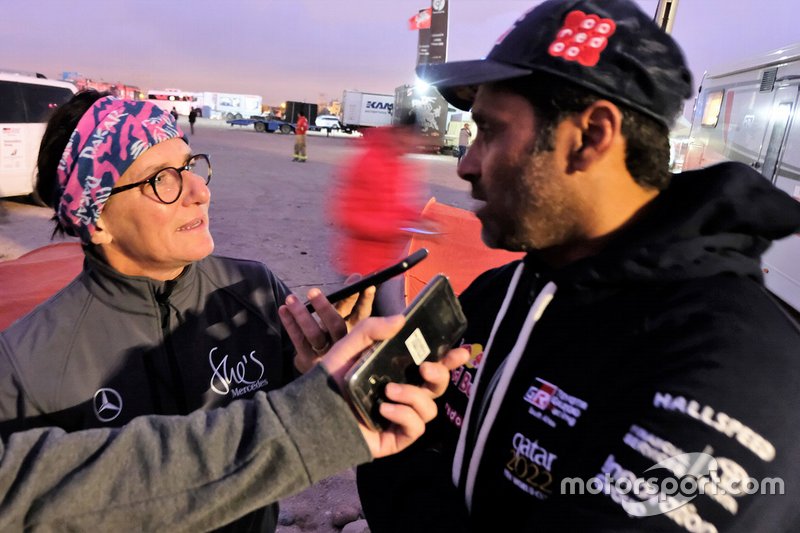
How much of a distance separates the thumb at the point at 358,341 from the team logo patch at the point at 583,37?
2.60ft

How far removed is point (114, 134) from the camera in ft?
5.70

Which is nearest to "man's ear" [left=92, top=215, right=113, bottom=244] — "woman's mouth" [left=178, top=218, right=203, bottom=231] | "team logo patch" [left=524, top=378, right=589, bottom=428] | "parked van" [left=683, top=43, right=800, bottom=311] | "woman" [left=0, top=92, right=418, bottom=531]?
"woman" [left=0, top=92, right=418, bottom=531]

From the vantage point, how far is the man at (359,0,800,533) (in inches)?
36.1

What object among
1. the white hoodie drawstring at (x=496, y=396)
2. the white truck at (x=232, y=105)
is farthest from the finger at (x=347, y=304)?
the white truck at (x=232, y=105)

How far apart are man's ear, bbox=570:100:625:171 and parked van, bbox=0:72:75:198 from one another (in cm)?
1067

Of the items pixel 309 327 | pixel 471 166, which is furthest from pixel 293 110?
pixel 309 327

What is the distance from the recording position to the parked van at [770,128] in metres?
6.83

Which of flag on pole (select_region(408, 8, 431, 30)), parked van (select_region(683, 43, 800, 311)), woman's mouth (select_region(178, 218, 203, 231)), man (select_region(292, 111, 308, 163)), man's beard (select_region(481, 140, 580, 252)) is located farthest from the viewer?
man (select_region(292, 111, 308, 163))

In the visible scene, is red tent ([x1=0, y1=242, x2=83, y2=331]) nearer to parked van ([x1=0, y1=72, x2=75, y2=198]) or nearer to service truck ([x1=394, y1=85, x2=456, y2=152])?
service truck ([x1=394, y1=85, x2=456, y2=152])

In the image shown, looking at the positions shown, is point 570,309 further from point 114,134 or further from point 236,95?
point 236,95

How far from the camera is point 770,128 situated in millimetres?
7555

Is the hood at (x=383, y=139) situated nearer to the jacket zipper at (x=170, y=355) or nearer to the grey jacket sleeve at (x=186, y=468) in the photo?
the jacket zipper at (x=170, y=355)

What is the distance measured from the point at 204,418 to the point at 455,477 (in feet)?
2.35

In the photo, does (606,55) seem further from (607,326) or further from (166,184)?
(166,184)
